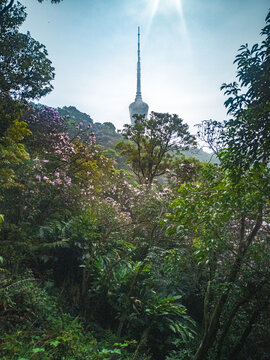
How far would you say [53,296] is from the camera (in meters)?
4.14

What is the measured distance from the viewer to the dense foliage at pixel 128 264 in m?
2.79

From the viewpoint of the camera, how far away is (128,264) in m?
5.05

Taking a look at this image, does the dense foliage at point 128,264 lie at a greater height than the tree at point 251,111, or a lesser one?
lesser

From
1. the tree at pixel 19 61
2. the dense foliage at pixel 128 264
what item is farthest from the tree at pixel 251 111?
the tree at pixel 19 61

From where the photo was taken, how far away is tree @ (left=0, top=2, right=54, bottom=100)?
7.39 metres

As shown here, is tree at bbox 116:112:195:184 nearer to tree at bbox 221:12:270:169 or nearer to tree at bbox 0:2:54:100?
tree at bbox 0:2:54:100

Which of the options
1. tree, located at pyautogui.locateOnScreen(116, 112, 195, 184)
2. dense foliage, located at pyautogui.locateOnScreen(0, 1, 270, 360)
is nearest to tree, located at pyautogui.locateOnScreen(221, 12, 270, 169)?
dense foliage, located at pyautogui.locateOnScreen(0, 1, 270, 360)

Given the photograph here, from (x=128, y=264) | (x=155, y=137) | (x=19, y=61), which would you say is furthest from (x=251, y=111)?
(x=155, y=137)

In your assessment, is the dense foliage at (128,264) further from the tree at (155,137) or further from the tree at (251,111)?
the tree at (155,137)

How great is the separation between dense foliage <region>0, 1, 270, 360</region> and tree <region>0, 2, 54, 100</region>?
68mm

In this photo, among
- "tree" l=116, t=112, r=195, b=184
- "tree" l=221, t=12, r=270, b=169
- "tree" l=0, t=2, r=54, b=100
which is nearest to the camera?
"tree" l=221, t=12, r=270, b=169

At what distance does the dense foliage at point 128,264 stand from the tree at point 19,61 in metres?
0.07

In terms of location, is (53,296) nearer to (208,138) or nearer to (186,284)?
(186,284)

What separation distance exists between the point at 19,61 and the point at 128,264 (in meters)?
8.70
